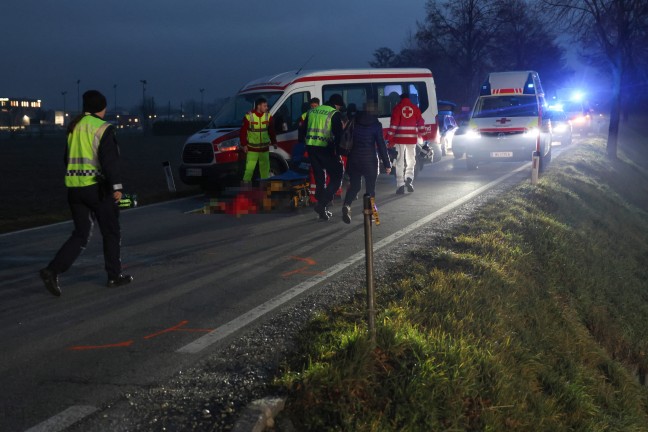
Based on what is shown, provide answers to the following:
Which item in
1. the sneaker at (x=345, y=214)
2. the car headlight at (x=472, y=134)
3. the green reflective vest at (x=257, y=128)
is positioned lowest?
the sneaker at (x=345, y=214)

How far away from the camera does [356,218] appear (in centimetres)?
1177

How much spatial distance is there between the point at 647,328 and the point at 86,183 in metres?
7.89

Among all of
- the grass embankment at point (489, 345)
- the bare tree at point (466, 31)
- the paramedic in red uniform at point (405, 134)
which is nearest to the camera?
the grass embankment at point (489, 345)

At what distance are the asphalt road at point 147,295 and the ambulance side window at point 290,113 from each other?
2.84 m

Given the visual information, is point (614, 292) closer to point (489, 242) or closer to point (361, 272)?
point (489, 242)

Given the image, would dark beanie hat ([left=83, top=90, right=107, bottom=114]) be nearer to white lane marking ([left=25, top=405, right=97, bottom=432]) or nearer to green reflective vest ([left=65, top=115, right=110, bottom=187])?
green reflective vest ([left=65, top=115, right=110, bottom=187])

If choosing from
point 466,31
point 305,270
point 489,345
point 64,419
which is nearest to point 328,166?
point 305,270

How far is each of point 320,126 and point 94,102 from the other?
16.4ft

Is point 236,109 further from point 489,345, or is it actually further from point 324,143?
point 489,345

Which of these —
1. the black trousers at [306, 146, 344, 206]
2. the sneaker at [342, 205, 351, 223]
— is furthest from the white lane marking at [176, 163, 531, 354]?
the black trousers at [306, 146, 344, 206]

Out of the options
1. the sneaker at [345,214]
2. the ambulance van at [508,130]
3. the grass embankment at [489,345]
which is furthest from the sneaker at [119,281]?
the ambulance van at [508,130]

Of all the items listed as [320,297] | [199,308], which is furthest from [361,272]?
[199,308]

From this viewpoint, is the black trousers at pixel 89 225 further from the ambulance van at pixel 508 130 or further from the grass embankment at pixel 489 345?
the ambulance van at pixel 508 130

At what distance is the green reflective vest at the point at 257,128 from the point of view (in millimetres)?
13031
